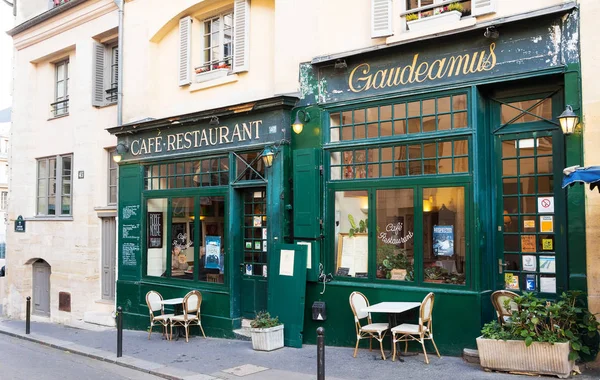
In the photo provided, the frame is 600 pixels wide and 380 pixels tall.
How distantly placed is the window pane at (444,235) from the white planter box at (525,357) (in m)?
1.20

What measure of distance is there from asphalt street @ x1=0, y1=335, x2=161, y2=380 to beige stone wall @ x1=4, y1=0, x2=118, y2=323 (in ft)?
11.4

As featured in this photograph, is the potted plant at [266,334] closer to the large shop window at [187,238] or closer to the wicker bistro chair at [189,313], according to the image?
the wicker bistro chair at [189,313]

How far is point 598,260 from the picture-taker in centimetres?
757

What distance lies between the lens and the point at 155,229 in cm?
1316

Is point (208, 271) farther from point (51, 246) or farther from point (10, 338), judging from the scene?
point (51, 246)

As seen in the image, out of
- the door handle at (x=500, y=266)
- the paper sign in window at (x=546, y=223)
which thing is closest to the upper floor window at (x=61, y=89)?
the door handle at (x=500, y=266)

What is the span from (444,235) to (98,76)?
1033 cm

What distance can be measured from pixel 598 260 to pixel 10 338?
12.2m

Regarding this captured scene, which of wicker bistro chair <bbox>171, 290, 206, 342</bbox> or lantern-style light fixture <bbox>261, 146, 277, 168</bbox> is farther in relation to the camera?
wicker bistro chair <bbox>171, 290, 206, 342</bbox>

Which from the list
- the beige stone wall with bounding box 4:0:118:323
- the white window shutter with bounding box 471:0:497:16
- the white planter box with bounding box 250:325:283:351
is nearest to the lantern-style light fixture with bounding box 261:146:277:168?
the white planter box with bounding box 250:325:283:351

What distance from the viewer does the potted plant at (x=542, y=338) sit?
723 cm

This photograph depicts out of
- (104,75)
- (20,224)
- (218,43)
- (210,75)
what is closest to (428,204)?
(210,75)

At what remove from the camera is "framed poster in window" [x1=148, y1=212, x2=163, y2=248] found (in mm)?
13117

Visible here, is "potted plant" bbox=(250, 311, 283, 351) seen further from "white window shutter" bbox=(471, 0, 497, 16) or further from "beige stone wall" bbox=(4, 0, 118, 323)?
"beige stone wall" bbox=(4, 0, 118, 323)
